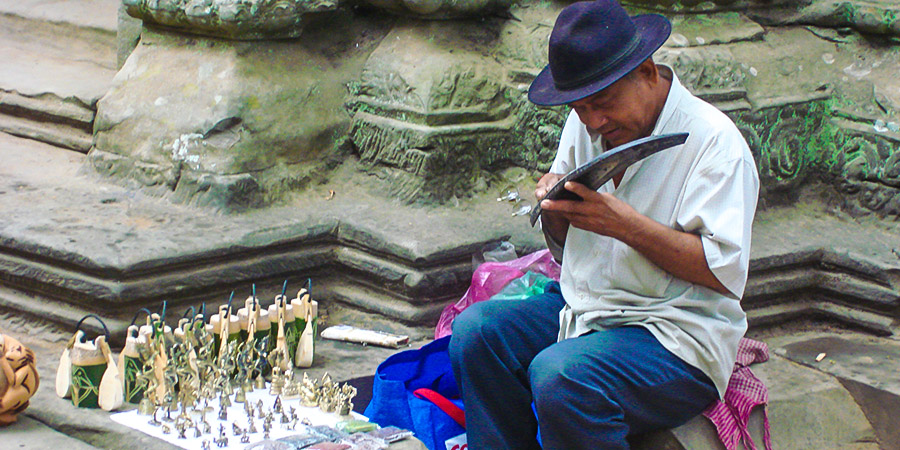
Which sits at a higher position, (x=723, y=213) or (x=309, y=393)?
(x=723, y=213)

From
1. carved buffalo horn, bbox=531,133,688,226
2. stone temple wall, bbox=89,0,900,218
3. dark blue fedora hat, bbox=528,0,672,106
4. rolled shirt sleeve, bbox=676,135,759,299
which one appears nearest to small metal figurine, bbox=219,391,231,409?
stone temple wall, bbox=89,0,900,218

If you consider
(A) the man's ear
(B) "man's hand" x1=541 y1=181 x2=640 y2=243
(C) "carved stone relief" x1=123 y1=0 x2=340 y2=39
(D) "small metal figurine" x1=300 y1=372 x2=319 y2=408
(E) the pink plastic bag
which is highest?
(C) "carved stone relief" x1=123 y1=0 x2=340 y2=39

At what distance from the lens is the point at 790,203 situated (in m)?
4.52

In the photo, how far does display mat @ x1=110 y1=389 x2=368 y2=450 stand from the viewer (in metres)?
3.12

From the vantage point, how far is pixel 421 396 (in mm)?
3174


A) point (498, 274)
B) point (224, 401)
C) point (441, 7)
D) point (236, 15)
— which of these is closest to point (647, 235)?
point (498, 274)

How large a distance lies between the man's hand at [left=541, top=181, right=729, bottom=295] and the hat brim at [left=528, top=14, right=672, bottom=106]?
0.77 feet

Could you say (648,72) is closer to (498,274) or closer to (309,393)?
(498,274)

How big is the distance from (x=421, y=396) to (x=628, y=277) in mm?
787

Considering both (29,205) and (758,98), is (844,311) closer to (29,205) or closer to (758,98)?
(758,98)

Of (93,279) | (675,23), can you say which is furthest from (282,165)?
(675,23)

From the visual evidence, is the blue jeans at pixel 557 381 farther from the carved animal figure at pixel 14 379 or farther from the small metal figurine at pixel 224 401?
the carved animal figure at pixel 14 379

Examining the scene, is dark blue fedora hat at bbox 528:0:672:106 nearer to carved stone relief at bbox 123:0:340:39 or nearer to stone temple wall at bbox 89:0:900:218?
stone temple wall at bbox 89:0:900:218

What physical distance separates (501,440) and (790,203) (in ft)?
7.40
